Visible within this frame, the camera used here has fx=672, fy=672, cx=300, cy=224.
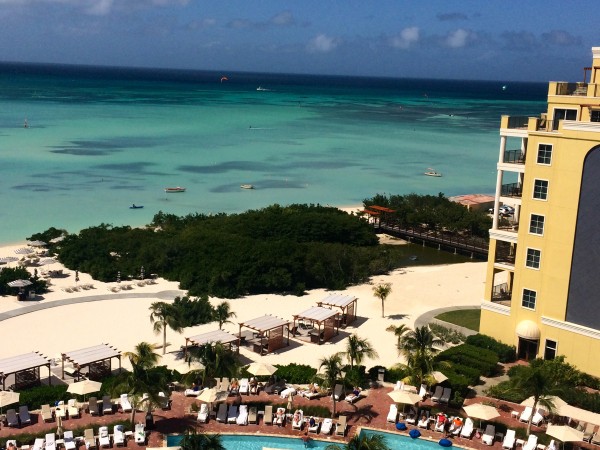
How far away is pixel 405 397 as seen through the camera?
86.7ft

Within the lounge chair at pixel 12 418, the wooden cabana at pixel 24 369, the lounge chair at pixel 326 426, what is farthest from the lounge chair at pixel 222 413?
the wooden cabana at pixel 24 369

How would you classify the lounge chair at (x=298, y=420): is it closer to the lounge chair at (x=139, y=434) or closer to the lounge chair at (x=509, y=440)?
the lounge chair at (x=139, y=434)

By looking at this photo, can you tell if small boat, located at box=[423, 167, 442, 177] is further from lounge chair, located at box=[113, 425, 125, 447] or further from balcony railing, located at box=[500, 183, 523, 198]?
lounge chair, located at box=[113, 425, 125, 447]

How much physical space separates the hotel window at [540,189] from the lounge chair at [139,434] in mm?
20630

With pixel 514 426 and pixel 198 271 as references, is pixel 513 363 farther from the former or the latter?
pixel 198 271

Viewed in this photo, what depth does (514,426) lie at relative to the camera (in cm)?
2641

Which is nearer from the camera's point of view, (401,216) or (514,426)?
(514,426)

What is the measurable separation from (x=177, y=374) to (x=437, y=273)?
24732 millimetres

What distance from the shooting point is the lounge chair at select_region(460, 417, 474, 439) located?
25.6m

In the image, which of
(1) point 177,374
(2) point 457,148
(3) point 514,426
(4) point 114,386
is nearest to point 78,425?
(4) point 114,386

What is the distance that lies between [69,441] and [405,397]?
12.6 m

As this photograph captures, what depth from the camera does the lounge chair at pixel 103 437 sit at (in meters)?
24.2

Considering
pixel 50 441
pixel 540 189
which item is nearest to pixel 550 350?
pixel 540 189

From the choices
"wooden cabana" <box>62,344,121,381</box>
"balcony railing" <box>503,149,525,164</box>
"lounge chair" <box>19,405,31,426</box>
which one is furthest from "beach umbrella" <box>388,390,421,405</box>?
"lounge chair" <box>19,405,31,426</box>
